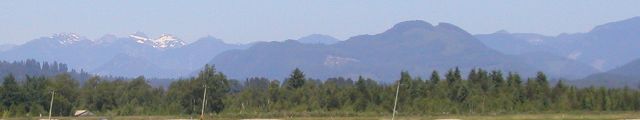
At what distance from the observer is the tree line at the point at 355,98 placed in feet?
304

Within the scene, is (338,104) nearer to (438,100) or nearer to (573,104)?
(438,100)

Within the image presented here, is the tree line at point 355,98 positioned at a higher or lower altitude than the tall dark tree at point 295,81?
lower

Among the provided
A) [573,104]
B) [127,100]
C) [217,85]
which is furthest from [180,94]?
[573,104]

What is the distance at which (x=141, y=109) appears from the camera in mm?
98938

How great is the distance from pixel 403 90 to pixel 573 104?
18.5 m

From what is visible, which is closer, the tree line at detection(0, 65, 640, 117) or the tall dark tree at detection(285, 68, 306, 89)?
the tree line at detection(0, 65, 640, 117)

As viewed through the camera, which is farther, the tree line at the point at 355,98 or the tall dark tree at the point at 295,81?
the tall dark tree at the point at 295,81

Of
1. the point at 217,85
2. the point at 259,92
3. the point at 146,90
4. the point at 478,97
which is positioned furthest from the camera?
the point at 146,90

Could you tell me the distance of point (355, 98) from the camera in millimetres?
100562

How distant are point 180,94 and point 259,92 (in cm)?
1428

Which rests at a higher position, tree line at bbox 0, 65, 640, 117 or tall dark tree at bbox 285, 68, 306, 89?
tall dark tree at bbox 285, 68, 306, 89

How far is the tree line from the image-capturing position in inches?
3644

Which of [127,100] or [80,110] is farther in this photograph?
[127,100]

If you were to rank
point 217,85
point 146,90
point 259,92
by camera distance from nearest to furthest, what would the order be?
point 217,85
point 259,92
point 146,90
